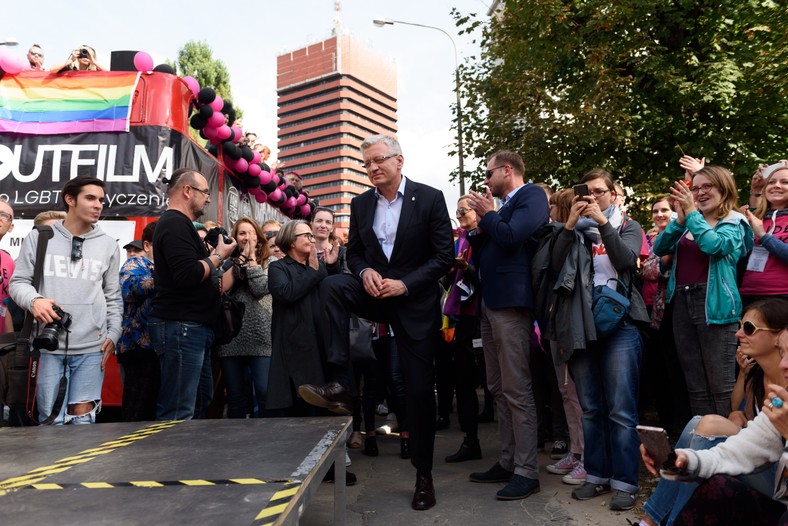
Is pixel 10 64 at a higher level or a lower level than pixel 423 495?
higher

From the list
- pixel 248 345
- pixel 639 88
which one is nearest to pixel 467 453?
pixel 248 345

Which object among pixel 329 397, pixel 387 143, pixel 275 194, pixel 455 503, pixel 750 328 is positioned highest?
pixel 275 194

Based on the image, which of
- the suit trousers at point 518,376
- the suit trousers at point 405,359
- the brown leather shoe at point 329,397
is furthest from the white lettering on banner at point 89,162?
the suit trousers at point 518,376

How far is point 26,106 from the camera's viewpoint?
6.31 metres

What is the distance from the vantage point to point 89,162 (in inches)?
241

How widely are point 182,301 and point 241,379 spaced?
1.26 metres

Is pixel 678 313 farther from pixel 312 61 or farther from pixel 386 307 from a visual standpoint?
pixel 312 61

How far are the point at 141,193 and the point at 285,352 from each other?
276cm

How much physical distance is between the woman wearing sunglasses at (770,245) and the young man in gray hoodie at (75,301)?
13.4ft

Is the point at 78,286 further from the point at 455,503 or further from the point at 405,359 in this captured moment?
the point at 455,503

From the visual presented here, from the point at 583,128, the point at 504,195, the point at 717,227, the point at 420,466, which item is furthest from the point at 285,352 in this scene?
the point at 583,128

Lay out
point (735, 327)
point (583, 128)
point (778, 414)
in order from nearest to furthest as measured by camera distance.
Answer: point (778, 414) → point (735, 327) → point (583, 128)

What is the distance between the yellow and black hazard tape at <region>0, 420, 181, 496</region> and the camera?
2152 mm

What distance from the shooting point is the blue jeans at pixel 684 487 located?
7.85 ft
